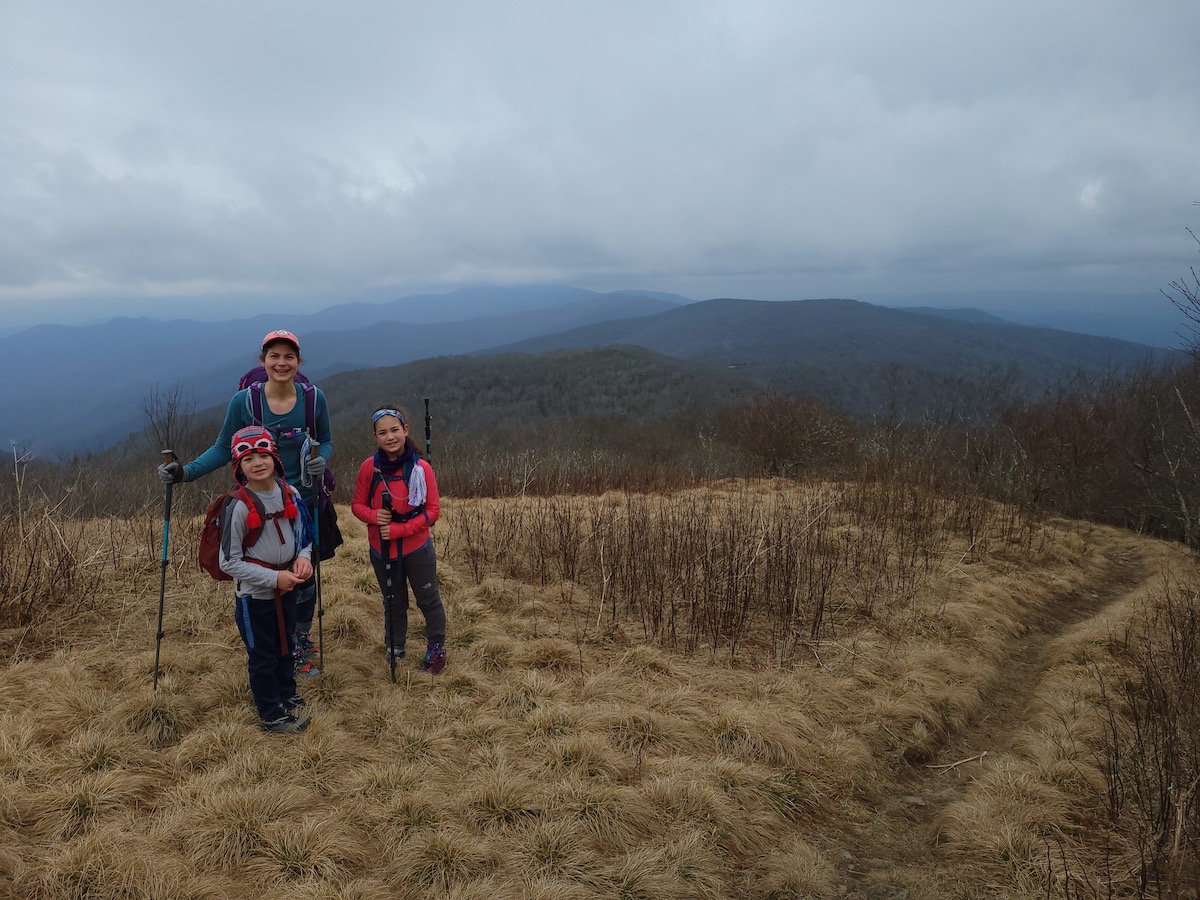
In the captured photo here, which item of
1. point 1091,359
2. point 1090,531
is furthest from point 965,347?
point 1090,531

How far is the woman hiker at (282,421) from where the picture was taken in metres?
3.59

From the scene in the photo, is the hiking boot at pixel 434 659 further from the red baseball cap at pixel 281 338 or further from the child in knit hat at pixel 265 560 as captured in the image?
the red baseball cap at pixel 281 338

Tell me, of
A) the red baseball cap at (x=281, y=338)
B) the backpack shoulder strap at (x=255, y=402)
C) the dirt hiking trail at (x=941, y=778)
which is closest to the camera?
the dirt hiking trail at (x=941, y=778)

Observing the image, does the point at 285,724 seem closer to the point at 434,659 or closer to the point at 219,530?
the point at 434,659

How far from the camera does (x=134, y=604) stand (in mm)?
5309

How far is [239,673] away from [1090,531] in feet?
43.9

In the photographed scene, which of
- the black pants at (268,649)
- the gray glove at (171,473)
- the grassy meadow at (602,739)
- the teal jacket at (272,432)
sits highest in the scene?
the teal jacket at (272,432)

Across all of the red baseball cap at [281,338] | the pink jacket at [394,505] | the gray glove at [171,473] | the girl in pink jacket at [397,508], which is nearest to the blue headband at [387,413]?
the girl in pink jacket at [397,508]

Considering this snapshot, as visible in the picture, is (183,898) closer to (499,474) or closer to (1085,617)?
(1085,617)

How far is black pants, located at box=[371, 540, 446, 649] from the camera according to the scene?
420 cm

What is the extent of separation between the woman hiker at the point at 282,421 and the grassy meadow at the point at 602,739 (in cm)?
154

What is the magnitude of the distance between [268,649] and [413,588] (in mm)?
926

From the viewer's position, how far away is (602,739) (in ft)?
12.5

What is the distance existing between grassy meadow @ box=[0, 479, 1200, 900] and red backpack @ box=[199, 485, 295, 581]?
109 centimetres
